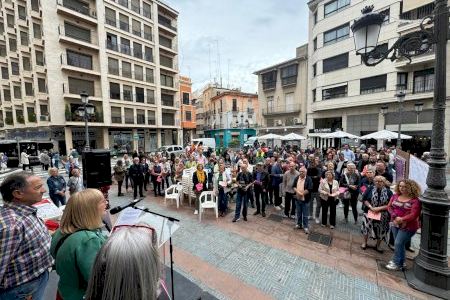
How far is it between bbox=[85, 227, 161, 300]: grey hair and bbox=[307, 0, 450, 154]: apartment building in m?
18.7

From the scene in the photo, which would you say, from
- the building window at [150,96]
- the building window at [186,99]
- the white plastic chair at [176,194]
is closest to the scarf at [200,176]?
the white plastic chair at [176,194]

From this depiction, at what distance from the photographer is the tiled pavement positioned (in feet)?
11.3

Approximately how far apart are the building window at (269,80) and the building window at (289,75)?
127cm

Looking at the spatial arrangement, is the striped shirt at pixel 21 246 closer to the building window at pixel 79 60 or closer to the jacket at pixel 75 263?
the jacket at pixel 75 263

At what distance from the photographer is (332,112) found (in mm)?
22344

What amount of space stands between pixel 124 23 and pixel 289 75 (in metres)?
22.1

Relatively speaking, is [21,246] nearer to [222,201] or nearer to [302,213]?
[222,201]

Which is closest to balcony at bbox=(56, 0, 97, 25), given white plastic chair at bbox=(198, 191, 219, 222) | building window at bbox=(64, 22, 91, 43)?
building window at bbox=(64, 22, 91, 43)

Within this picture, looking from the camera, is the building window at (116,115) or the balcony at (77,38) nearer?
the balcony at (77,38)

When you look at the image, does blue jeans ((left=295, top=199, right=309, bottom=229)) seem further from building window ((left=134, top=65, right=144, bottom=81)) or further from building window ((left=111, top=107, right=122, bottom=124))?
building window ((left=134, top=65, right=144, bottom=81))

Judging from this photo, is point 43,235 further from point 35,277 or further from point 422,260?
point 422,260

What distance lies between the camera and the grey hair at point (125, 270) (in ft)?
3.14

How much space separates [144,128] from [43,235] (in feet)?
98.8

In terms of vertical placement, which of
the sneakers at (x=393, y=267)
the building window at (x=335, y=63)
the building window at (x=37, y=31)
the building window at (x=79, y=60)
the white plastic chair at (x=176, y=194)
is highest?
the building window at (x=37, y=31)
